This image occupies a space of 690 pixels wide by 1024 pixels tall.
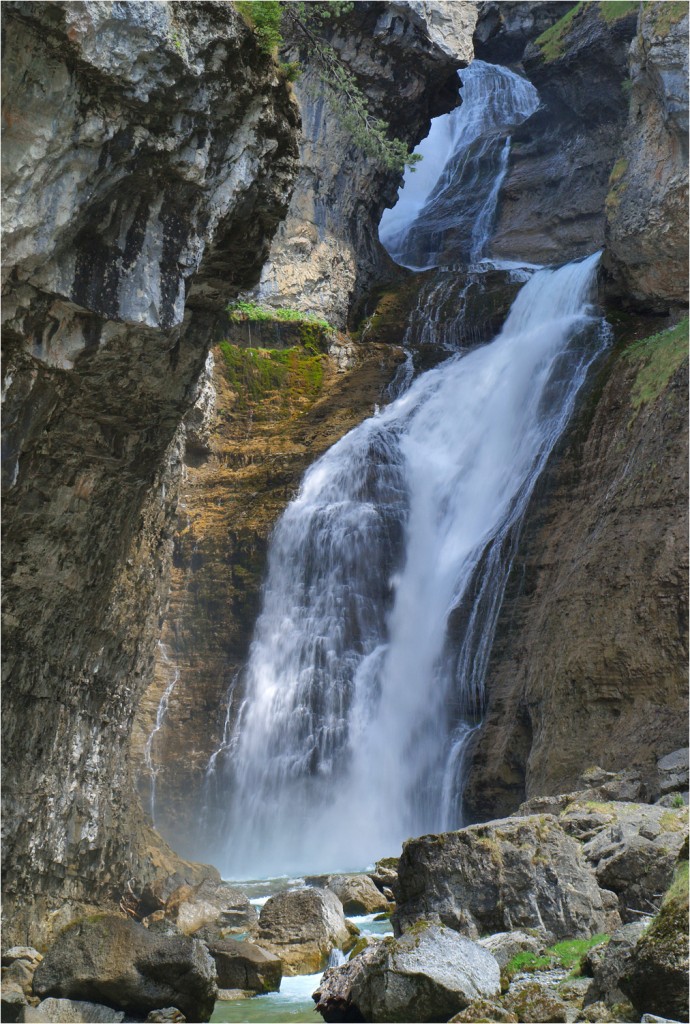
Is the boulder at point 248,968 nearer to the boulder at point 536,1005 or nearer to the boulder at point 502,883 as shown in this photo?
the boulder at point 502,883

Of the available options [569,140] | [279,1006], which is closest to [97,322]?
[279,1006]

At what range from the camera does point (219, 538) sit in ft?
76.5

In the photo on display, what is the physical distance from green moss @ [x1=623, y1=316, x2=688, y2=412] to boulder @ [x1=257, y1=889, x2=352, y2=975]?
492 inches

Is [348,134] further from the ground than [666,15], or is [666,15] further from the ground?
[348,134]

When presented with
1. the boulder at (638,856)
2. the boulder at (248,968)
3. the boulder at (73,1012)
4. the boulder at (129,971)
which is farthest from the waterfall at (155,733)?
the boulder at (73,1012)

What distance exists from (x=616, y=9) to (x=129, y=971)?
3427 cm

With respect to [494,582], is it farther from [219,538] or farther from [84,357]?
[84,357]

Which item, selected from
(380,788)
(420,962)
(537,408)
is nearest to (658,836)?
(420,962)

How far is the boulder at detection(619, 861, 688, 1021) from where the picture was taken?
5.50 meters

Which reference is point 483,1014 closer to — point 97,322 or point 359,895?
point 97,322

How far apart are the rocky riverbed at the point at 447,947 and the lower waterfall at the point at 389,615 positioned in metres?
6.68

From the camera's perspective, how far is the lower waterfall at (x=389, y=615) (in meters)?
18.4

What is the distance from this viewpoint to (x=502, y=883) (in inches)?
354

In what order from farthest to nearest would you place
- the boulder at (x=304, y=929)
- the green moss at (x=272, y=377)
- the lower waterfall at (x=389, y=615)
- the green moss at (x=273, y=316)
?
1. the green moss at (x=273, y=316)
2. the green moss at (x=272, y=377)
3. the lower waterfall at (x=389, y=615)
4. the boulder at (x=304, y=929)
